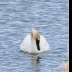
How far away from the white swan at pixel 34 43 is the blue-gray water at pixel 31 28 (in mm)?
186

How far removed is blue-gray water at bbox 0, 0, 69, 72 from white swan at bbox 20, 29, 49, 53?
19 centimetres

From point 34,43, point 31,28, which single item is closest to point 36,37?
point 34,43

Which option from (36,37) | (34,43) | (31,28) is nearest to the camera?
(36,37)

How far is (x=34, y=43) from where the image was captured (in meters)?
10.8

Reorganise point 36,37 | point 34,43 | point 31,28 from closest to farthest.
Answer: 1. point 36,37
2. point 34,43
3. point 31,28

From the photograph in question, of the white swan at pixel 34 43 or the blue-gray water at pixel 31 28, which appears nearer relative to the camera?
the blue-gray water at pixel 31 28

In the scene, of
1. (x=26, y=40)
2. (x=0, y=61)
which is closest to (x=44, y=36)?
(x=26, y=40)

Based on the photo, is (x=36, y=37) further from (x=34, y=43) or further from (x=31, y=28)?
(x=31, y=28)

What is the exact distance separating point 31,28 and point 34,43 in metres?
1.12

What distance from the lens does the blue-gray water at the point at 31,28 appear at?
901 centimetres

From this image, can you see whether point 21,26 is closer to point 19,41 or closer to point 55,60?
point 19,41

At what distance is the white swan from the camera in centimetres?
1049

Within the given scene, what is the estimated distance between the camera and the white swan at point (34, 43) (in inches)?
413

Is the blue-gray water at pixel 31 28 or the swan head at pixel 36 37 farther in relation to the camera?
the swan head at pixel 36 37
